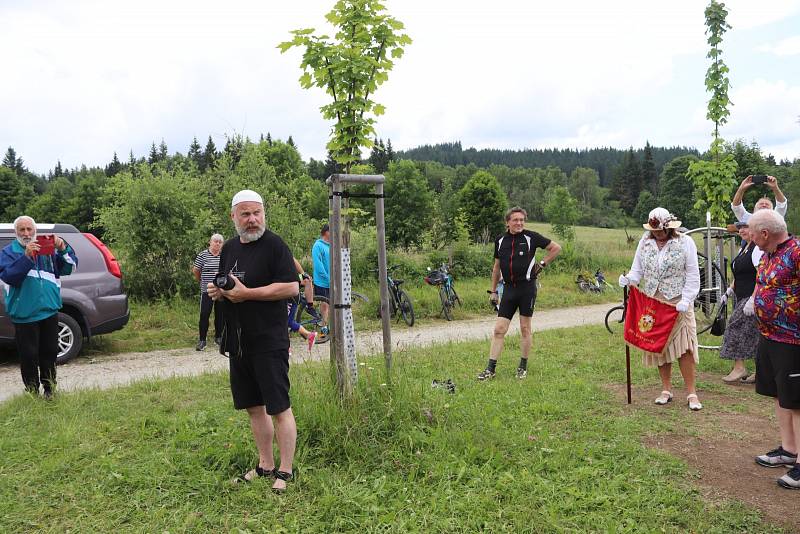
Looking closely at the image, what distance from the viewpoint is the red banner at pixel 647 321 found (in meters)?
5.62

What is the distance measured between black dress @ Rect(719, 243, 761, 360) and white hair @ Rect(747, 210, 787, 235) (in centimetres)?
277

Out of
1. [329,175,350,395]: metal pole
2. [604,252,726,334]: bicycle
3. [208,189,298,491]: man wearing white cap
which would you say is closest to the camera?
[208,189,298,491]: man wearing white cap

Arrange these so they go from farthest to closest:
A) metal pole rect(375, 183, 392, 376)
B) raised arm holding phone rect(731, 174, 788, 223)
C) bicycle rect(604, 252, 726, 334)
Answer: bicycle rect(604, 252, 726, 334), raised arm holding phone rect(731, 174, 788, 223), metal pole rect(375, 183, 392, 376)

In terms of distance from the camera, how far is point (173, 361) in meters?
8.45

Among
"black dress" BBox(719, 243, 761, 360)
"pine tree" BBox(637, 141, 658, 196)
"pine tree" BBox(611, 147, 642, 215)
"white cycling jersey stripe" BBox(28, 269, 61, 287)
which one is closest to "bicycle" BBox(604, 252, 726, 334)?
"black dress" BBox(719, 243, 761, 360)

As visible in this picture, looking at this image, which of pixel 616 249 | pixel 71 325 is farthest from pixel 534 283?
pixel 616 249

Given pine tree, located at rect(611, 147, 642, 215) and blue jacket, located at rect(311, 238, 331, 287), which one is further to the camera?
pine tree, located at rect(611, 147, 642, 215)

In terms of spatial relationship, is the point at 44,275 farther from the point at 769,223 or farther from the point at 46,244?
the point at 769,223

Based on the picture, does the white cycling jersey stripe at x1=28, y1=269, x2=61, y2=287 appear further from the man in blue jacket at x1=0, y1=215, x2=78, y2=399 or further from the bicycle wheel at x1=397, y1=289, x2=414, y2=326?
the bicycle wheel at x1=397, y1=289, x2=414, y2=326

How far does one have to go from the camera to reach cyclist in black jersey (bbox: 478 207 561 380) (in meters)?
6.76

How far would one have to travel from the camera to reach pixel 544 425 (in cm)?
509

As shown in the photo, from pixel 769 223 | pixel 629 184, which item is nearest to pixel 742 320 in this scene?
pixel 769 223

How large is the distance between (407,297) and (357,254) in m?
4.58

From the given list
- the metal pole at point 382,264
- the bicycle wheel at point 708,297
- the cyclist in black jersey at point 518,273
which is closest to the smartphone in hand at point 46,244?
the metal pole at point 382,264
